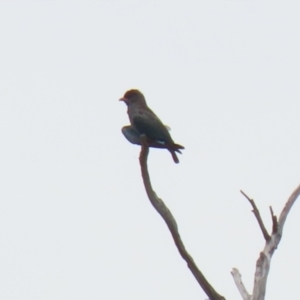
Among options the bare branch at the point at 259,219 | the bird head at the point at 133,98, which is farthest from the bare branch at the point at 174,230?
the bird head at the point at 133,98

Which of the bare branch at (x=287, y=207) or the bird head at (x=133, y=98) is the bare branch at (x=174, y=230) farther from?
the bird head at (x=133, y=98)

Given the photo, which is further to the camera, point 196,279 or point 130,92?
point 130,92

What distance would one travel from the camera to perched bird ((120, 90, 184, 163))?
9.22 meters

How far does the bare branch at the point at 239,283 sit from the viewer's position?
24.3 feet

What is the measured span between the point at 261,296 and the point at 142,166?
1.50 meters

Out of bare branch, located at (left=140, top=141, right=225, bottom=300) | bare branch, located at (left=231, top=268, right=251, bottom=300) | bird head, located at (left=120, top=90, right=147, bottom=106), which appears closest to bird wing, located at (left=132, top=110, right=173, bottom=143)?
bird head, located at (left=120, top=90, right=147, bottom=106)

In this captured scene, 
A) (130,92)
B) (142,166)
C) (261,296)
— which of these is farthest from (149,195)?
(130,92)

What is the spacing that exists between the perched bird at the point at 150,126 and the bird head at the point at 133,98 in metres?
0.11

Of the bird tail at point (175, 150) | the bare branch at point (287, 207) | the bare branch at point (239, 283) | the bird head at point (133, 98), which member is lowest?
the bare branch at point (239, 283)

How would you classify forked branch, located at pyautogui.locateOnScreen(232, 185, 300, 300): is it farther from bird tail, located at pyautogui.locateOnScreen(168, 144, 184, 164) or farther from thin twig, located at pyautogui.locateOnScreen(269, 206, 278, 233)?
bird tail, located at pyautogui.locateOnScreen(168, 144, 184, 164)

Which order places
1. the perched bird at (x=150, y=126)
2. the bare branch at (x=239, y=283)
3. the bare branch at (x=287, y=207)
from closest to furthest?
the bare branch at (x=239, y=283) < the bare branch at (x=287, y=207) < the perched bird at (x=150, y=126)

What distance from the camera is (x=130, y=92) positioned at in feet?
35.0

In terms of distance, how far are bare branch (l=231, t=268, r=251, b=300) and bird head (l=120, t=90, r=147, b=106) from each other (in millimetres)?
3096

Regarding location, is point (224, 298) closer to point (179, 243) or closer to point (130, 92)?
point (179, 243)
